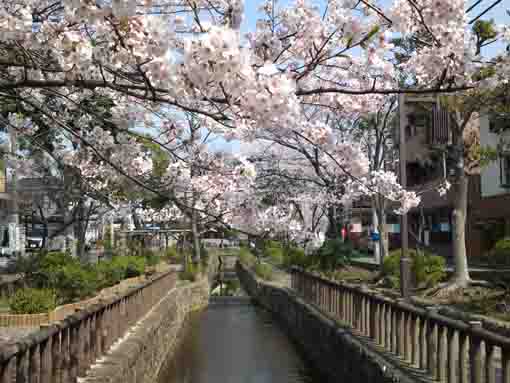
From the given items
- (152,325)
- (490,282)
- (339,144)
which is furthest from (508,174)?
(339,144)

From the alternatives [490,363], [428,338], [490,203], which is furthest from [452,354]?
[490,203]

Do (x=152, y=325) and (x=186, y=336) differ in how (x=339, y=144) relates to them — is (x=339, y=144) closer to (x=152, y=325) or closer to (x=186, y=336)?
(x=152, y=325)

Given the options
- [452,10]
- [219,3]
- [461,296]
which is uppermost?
[219,3]

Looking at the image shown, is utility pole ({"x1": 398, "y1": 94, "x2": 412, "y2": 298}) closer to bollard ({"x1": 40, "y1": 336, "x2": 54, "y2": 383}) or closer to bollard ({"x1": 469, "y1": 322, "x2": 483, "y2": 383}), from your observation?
bollard ({"x1": 469, "y1": 322, "x2": 483, "y2": 383})

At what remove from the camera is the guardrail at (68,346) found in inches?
178

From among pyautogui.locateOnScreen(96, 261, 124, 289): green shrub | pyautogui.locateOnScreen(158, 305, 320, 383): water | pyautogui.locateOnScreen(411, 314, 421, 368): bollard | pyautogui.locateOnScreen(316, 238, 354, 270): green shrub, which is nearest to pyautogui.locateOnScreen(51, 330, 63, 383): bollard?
pyautogui.locateOnScreen(411, 314, 421, 368): bollard

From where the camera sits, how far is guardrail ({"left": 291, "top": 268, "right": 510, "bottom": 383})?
17.5ft

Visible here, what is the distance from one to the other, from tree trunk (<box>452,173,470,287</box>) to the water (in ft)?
16.3

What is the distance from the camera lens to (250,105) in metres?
4.16

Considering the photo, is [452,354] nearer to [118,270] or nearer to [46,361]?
[46,361]

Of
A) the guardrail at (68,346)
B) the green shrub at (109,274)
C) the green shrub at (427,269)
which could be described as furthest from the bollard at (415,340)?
the green shrub at (109,274)

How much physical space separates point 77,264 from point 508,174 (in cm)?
2017

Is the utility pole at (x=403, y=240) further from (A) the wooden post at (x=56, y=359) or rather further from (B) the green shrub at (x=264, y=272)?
(B) the green shrub at (x=264, y=272)

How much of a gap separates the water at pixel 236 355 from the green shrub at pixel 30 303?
269cm
